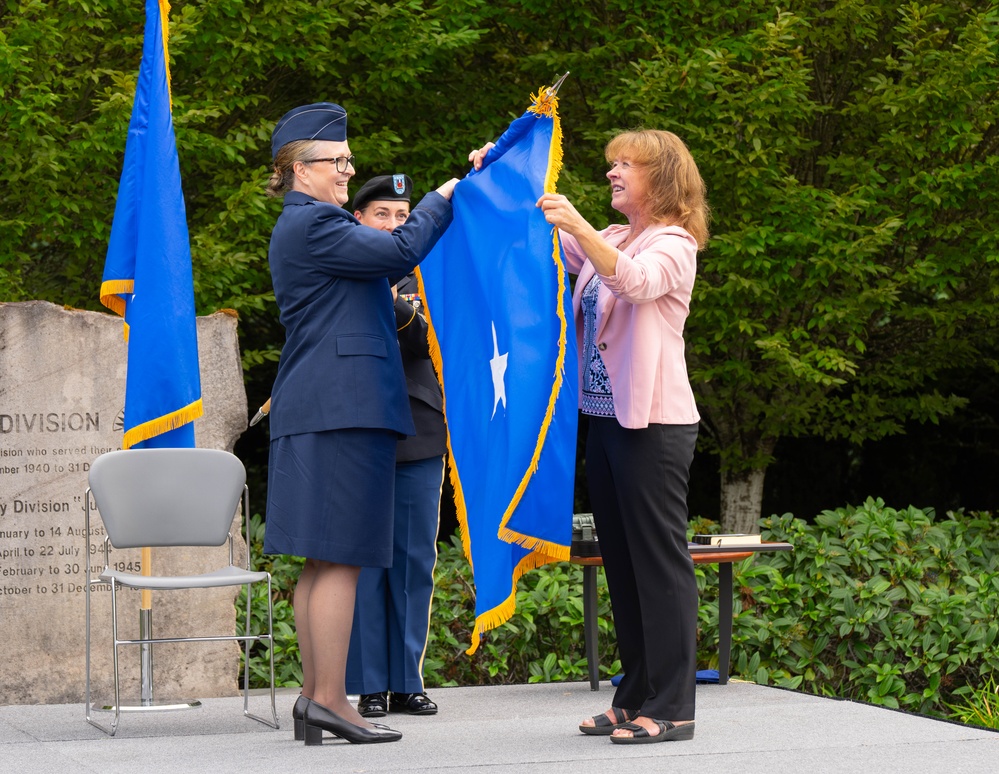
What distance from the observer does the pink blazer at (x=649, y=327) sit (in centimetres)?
426

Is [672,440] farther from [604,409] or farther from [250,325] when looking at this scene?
[250,325]

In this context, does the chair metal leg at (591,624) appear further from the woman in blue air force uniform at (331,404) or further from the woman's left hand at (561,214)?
the woman's left hand at (561,214)

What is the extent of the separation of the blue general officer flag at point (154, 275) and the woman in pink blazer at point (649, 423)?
1.87m

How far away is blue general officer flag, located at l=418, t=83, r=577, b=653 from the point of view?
180 inches

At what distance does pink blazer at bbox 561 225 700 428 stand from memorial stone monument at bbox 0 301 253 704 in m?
2.58

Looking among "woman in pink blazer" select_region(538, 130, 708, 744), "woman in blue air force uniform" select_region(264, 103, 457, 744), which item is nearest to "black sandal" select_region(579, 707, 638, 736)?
"woman in pink blazer" select_region(538, 130, 708, 744)

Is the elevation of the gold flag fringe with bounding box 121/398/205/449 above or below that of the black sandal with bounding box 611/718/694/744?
above

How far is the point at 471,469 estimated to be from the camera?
195 inches

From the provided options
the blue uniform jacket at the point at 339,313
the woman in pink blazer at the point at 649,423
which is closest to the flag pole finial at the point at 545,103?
the woman in pink blazer at the point at 649,423

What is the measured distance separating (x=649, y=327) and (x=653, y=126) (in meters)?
3.81

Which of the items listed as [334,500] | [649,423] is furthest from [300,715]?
[649,423]

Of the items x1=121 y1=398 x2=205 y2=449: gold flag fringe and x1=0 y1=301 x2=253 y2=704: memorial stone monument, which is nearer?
x1=121 y1=398 x2=205 y2=449: gold flag fringe

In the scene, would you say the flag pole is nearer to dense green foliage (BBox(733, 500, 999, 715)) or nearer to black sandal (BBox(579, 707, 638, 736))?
black sandal (BBox(579, 707, 638, 736))

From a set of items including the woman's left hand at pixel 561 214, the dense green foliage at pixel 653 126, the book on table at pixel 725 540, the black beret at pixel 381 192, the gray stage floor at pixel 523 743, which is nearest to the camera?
the gray stage floor at pixel 523 743
